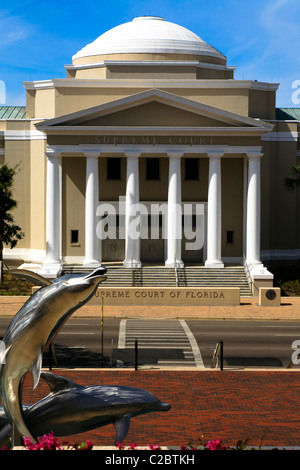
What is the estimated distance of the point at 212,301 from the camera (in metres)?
42.2

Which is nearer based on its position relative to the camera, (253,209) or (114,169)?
(253,209)

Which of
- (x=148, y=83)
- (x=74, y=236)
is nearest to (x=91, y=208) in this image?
(x=74, y=236)

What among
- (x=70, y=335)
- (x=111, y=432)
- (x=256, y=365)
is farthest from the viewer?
→ (x=70, y=335)

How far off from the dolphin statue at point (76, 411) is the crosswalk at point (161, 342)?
10728 millimetres

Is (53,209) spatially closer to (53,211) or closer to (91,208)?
(53,211)

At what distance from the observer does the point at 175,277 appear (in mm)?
47062

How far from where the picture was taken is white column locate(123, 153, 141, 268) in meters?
47.8

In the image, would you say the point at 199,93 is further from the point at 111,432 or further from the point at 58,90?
the point at 111,432

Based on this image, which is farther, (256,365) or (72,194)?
(72,194)

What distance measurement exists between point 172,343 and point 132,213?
61.2ft

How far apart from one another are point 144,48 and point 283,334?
28.4m

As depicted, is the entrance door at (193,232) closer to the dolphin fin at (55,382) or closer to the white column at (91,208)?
the white column at (91,208)

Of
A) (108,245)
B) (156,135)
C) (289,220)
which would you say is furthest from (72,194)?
(289,220)

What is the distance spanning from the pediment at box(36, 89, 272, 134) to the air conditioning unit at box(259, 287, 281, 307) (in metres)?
10.8
